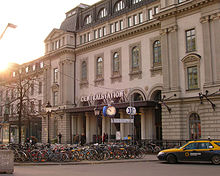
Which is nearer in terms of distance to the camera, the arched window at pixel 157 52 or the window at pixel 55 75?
the arched window at pixel 157 52

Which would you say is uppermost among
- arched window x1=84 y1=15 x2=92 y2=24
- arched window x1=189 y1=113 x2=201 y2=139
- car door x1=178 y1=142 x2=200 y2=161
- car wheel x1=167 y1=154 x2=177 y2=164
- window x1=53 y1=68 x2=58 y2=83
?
arched window x1=84 y1=15 x2=92 y2=24

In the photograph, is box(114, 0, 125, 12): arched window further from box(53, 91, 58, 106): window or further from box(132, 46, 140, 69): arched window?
box(53, 91, 58, 106): window

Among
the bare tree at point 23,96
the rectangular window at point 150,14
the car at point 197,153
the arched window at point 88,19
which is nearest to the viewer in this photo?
the car at point 197,153

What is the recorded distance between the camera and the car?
21.2 metres

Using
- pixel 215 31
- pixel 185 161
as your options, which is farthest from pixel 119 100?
pixel 185 161

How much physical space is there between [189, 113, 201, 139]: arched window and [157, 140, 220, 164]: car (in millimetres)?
12406

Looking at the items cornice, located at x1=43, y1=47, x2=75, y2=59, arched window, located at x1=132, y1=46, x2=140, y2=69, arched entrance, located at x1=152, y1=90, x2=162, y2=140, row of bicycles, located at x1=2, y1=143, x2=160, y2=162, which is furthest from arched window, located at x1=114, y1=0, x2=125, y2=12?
row of bicycles, located at x1=2, y1=143, x2=160, y2=162

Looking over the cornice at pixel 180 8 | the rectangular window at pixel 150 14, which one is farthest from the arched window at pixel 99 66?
the cornice at pixel 180 8

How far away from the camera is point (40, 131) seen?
208ft

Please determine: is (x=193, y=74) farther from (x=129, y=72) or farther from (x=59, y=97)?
(x=59, y=97)

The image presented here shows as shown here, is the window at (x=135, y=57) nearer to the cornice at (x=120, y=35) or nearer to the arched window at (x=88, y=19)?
the cornice at (x=120, y=35)

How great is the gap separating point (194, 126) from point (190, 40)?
30.5ft

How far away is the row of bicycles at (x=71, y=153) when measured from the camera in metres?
22.5

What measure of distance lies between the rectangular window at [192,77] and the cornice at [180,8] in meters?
6.44
